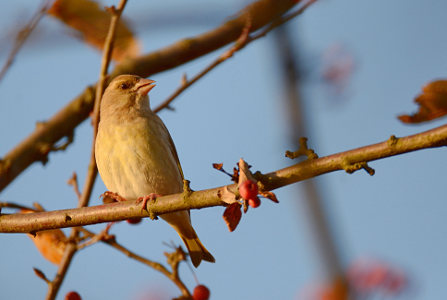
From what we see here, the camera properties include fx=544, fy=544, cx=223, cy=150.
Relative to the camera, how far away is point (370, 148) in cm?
244

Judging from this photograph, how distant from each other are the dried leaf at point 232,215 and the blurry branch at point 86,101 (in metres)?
1.92

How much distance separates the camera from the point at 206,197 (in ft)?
9.48

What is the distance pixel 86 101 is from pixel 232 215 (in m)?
2.99

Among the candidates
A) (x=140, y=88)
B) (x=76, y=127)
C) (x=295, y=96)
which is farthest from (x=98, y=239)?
(x=295, y=96)

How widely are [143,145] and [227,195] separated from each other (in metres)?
2.33

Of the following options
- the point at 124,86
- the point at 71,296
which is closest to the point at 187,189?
the point at 71,296

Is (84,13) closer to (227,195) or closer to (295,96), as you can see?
(227,195)

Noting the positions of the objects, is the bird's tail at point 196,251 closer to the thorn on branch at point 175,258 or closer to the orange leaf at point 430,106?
the thorn on branch at point 175,258

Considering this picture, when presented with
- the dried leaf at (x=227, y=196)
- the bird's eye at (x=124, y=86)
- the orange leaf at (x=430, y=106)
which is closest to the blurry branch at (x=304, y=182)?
the orange leaf at (x=430, y=106)

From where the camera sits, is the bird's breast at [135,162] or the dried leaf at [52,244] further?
the bird's breast at [135,162]

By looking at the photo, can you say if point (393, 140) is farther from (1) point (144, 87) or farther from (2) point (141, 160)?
(1) point (144, 87)

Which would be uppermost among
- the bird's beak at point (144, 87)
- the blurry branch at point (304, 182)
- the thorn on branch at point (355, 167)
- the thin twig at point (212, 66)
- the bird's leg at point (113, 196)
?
the bird's beak at point (144, 87)

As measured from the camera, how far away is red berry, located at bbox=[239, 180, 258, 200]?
2.62m

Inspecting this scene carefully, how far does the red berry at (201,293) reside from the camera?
12.7 ft
